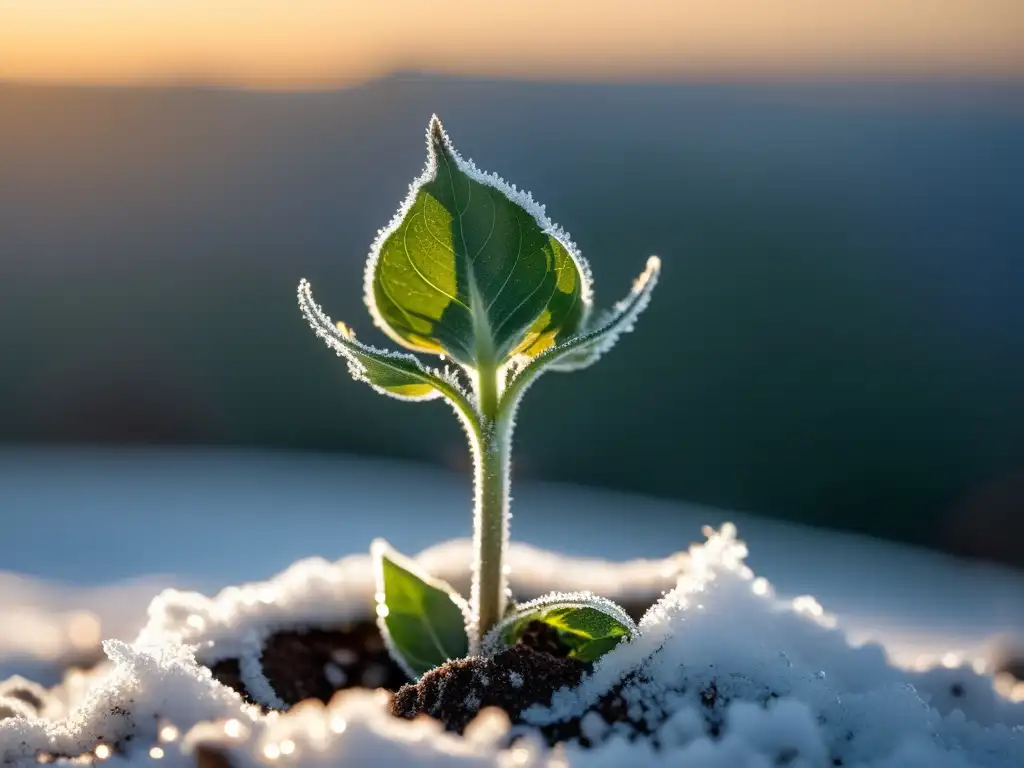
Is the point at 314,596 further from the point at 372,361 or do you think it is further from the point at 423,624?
the point at 372,361

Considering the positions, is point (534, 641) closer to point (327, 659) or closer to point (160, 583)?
point (327, 659)

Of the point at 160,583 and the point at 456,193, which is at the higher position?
the point at 160,583

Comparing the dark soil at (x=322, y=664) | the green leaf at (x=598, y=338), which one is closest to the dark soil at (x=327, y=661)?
the dark soil at (x=322, y=664)

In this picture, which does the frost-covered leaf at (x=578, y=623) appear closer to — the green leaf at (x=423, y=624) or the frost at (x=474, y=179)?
the green leaf at (x=423, y=624)

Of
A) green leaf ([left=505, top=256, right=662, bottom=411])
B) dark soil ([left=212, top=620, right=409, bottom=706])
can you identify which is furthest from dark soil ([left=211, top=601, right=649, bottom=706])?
green leaf ([left=505, top=256, right=662, bottom=411])

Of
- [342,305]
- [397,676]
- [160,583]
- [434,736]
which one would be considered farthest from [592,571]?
[342,305]
